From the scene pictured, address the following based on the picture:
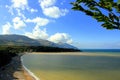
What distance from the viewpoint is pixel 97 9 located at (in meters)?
4.29

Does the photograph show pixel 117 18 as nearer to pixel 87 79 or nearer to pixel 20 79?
pixel 20 79

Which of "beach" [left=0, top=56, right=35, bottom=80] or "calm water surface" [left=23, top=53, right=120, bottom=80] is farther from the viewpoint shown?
"calm water surface" [left=23, top=53, right=120, bottom=80]

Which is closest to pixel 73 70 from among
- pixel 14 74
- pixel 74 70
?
pixel 74 70

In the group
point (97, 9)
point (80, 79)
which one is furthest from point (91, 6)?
point (80, 79)

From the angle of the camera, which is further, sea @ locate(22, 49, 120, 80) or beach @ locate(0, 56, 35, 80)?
sea @ locate(22, 49, 120, 80)

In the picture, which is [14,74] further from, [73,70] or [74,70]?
[74,70]

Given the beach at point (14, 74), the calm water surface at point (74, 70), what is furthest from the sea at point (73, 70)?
the beach at point (14, 74)

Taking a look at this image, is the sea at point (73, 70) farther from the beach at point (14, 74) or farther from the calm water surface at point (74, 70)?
the beach at point (14, 74)

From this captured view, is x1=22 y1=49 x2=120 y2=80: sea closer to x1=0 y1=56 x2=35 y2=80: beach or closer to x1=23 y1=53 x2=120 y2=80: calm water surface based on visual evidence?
x1=23 y1=53 x2=120 y2=80: calm water surface

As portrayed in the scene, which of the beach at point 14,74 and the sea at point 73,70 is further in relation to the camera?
the sea at point 73,70

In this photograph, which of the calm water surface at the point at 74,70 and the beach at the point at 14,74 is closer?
the beach at the point at 14,74

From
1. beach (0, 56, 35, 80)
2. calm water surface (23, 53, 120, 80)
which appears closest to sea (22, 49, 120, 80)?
calm water surface (23, 53, 120, 80)

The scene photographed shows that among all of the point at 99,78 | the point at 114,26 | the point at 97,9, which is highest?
the point at 97,9

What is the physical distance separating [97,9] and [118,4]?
0.37m
